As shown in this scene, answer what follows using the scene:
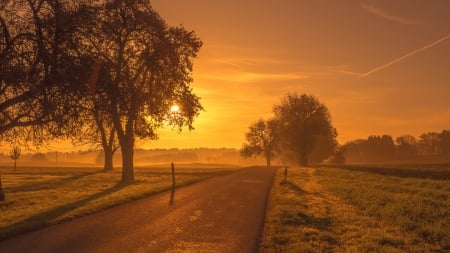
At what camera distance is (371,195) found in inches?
802

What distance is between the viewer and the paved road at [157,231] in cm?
974

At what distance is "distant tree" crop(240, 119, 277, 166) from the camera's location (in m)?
103

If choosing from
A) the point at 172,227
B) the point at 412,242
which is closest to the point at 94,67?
the point at 172,227

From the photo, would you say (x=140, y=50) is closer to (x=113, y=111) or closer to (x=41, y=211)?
(x=113, y=111)

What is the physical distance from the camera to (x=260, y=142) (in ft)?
343

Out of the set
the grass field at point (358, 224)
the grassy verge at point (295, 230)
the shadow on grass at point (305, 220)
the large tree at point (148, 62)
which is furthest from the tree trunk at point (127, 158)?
the shadow on grass at point (305, 220)

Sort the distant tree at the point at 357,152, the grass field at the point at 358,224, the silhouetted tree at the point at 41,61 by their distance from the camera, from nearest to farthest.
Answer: the grass field at the point at 358,224
the silhouetted tree at the point at 41,61
the distant tree at the point at 357,152

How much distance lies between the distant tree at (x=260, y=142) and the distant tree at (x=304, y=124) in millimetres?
24701

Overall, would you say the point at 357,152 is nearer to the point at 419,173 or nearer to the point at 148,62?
the point at 419,173

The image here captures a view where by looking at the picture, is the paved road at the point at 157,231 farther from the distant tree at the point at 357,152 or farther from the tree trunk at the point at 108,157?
the distant tree at the point at 357,152

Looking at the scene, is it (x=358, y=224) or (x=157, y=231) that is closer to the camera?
(x=157, y=231)

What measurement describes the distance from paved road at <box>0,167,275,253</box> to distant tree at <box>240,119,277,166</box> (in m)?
86.2

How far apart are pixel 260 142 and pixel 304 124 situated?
3107cm

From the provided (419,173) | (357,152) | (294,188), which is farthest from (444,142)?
(294,188)
